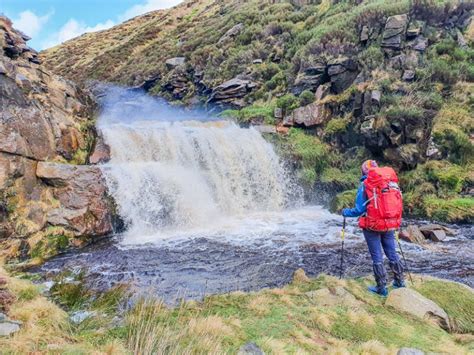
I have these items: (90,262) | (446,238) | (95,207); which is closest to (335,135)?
(446,238)

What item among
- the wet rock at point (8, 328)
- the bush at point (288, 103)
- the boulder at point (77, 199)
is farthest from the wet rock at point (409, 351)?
the bush at point (288, 103)

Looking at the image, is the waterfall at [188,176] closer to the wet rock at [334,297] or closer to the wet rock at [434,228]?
the wet rock at [434,228]

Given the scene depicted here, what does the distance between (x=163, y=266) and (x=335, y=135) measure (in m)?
11.3

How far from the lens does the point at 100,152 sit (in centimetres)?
1359

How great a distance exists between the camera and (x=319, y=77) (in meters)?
20.0

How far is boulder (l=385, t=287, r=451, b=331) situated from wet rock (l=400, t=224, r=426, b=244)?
5478 mm

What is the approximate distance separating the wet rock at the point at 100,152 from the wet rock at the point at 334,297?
1004 cm

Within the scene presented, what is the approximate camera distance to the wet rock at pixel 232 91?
2462 cm

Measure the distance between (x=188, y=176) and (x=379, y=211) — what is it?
996cm

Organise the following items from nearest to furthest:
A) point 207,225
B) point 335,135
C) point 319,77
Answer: point 207,225 → point 335,135 → point 319,77

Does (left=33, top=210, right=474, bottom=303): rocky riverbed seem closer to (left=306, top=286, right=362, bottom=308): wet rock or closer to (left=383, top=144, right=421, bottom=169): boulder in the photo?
(left=306, top=286, right=362, bottom=308): wet rock

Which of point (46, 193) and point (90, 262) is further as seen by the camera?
point (46, 193)

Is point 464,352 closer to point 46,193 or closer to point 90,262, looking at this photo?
point 90,262

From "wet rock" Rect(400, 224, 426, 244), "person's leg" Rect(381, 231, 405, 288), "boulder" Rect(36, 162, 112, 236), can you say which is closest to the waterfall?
"boulder" Rect(36, 162, 112, 236)
